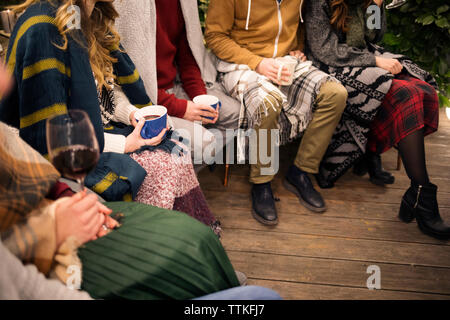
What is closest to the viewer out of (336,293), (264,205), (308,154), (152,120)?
(152,120)

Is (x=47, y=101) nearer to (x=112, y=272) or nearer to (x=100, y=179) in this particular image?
(x=100, y=179)

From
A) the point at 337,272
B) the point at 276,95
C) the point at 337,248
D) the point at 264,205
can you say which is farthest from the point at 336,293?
the point at 276,95

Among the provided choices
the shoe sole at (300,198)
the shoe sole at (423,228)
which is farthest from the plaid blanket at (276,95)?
the shoe sole at (423,228)

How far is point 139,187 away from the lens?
1216mm

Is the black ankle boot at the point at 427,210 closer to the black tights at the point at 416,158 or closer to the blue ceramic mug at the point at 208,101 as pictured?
the black tights at the point at 416,158

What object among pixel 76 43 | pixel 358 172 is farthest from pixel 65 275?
pixel 358 172

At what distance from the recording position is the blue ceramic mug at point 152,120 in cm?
130

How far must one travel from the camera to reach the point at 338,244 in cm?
173

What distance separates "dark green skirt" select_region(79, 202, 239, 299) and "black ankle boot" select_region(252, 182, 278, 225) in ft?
3.22

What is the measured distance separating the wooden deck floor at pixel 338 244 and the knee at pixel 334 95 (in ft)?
1.73

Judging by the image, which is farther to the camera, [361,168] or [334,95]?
[361,168]

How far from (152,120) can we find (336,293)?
99 cm

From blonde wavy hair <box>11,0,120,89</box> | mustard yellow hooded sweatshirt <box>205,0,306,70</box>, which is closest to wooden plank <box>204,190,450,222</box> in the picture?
mustard yellow hooded sweatshirt <box>205,0,306,70</box>

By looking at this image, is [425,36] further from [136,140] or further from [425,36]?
[136,140]
